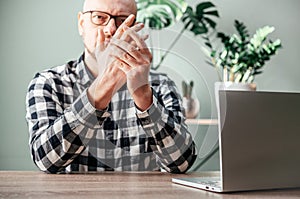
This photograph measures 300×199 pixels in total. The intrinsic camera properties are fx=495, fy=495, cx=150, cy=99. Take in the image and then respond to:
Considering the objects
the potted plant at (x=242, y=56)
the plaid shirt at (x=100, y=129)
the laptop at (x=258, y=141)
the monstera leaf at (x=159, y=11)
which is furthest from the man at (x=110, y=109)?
the potted plant at (x=242, y=56)

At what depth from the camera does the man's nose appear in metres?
0.90

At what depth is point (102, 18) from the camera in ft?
3.08

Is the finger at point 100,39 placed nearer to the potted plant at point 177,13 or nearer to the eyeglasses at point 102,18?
the eyeglasses at point 102,18

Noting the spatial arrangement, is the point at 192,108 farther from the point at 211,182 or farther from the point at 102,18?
the point at 102,18

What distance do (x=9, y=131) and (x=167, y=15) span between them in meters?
1.07

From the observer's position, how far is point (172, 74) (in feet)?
2.65

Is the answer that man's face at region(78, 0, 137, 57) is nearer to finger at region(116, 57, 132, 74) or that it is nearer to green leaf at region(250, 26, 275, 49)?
finger at region(116, 57, 132, 74)

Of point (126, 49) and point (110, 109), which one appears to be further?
point (110, 109)

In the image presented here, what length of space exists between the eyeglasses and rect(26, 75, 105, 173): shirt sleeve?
6.4 inches

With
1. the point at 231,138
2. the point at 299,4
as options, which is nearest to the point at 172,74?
the point at 231,138

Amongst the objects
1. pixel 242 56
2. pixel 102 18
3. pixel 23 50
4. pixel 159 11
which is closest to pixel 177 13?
pixel 159 11

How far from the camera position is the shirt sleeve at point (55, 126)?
42.3 inches

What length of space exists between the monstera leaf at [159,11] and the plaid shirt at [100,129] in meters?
1.12

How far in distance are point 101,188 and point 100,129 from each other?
0.75 feet
